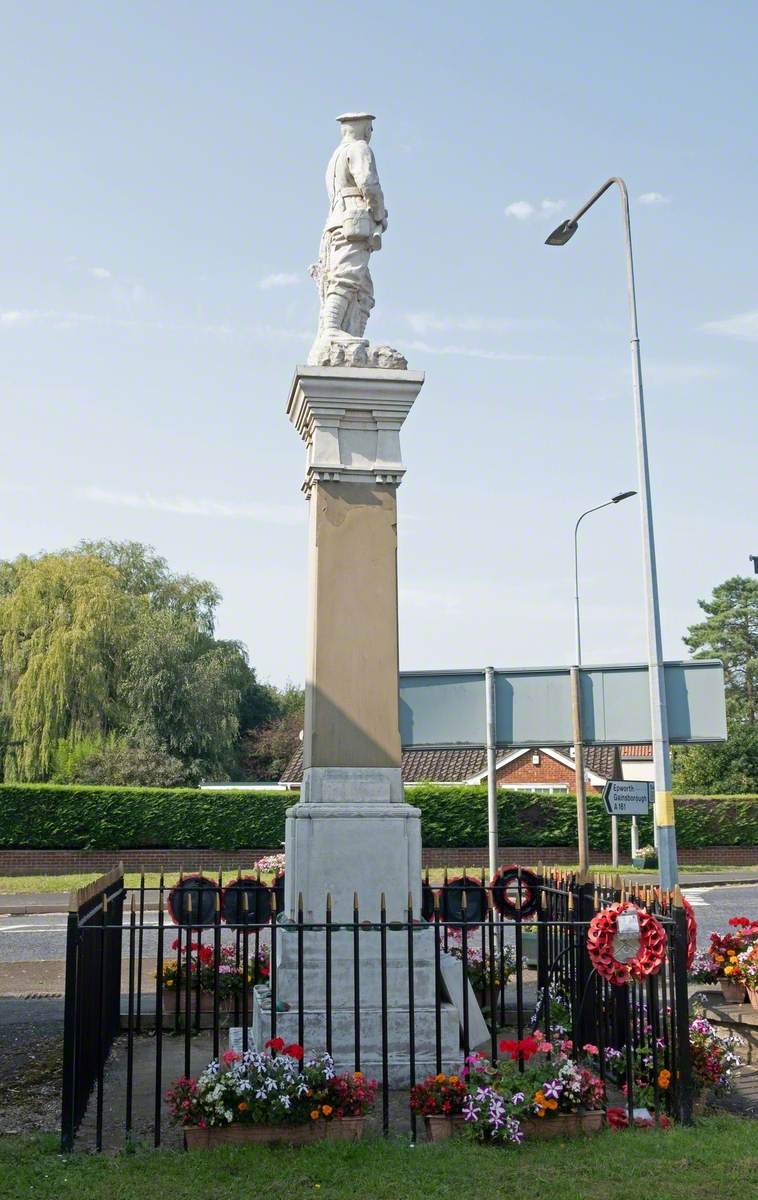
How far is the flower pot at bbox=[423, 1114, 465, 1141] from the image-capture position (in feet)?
19.8

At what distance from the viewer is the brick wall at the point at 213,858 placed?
28625 mm

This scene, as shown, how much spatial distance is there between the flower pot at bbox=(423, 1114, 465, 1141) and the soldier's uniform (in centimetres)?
563

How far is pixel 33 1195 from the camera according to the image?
5176 millimetres

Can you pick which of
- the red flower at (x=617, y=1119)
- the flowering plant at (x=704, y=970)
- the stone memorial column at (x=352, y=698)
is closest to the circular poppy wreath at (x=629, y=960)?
the red flower at (x=617, y=1119)

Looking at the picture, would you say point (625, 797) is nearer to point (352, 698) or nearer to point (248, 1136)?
point (352, 698)

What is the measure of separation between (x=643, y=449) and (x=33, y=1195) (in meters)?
11.4

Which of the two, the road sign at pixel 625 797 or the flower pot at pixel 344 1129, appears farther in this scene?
the road sign at pixel 625 797

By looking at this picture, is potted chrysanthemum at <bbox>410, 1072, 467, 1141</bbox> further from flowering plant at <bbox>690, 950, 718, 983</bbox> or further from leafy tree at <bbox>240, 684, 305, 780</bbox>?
leafy tree at <bbox>240, 684, 305, 780</bbox>

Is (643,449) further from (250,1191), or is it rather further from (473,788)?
(473,788)

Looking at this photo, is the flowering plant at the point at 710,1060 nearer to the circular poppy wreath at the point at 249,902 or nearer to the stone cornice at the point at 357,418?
the circular poppy wreath at the point at 249,902

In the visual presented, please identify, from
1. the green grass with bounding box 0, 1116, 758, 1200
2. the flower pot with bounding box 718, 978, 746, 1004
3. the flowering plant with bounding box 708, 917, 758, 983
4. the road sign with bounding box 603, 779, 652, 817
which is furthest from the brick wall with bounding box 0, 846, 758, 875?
the green grass with bounding box 0, 1116, 758, 1200

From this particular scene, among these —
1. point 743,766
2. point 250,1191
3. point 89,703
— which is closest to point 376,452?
point 250,1191

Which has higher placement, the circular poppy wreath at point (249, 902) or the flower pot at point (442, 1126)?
the circular poppy wreath at point (249, 902)

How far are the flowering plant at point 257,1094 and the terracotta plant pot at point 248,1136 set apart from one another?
0.11 feet
